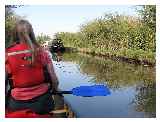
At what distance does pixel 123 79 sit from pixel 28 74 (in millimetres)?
578

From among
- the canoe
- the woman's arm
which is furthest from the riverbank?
the canoe

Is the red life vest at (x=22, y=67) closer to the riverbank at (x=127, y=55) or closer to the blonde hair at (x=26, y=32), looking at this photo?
the blonde hair at (x=26, y=32)

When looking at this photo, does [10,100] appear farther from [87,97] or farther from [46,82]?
[87,97]

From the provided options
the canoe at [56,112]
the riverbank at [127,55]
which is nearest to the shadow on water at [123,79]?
the riverbank at [127,55]

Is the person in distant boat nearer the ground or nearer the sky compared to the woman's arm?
nearer the sky

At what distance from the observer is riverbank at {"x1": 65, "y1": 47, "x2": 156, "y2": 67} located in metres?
3.10

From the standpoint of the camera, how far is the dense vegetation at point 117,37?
311 cm

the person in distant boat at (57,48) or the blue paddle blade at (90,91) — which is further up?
the person in distant boat at (57,48)


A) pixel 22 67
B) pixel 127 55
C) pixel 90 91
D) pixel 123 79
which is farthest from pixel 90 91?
pixel 22 67

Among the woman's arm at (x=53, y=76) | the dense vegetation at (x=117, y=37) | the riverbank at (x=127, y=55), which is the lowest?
the woman's arm at (x=53, y=76)

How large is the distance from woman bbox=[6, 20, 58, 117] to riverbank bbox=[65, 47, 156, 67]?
0.20 meters

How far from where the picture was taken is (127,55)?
10.4ft

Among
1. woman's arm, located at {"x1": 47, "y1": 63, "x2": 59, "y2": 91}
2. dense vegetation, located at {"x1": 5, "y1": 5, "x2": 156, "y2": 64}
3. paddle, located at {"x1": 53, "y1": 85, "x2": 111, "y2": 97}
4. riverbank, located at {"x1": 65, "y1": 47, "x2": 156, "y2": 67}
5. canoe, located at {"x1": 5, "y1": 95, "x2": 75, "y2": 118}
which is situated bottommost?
canoe, located at {"x1": 5, "y1": 95, "x2": 75, "y2": 118}

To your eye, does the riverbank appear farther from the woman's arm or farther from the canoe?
the canoe
